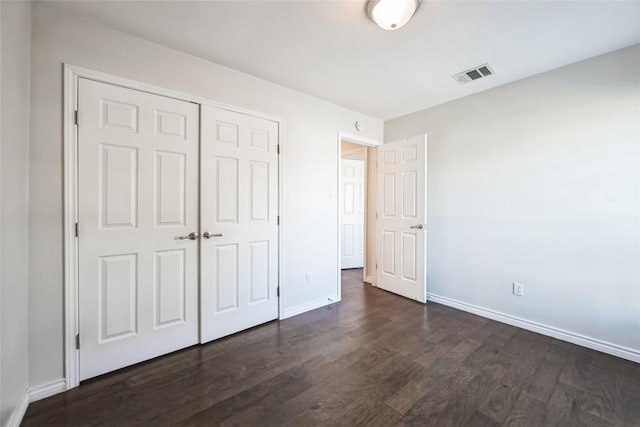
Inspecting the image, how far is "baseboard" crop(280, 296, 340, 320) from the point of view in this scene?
283 cm

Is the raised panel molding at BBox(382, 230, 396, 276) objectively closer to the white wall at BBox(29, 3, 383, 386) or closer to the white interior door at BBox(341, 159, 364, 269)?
the white wall at BBox(29, 3, 383, 386)

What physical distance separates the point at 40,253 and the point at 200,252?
3.14 ft

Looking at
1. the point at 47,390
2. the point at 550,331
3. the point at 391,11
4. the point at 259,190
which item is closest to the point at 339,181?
→ the point at 259,190

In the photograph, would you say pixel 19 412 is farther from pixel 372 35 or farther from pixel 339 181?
pixel 372 35

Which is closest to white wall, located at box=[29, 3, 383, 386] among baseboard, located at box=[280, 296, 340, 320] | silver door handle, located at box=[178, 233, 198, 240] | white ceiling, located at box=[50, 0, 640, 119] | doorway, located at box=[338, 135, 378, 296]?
baseboard, located at box=[280, 296, 340, 320]

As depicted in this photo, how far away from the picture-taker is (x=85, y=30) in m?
1.77

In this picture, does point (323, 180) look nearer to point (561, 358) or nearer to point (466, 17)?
point (466, 17)

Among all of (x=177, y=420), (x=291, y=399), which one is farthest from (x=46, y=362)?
→ (x=291, y=399)

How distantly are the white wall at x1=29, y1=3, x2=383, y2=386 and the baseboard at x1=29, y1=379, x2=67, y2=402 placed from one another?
0.12 feet

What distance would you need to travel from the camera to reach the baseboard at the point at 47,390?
1.59 meters

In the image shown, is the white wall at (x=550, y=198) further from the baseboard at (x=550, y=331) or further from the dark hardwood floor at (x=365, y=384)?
the dark hardwood floor at (x=365, y=384)

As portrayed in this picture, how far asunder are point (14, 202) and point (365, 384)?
234cm

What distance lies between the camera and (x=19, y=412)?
1.44m

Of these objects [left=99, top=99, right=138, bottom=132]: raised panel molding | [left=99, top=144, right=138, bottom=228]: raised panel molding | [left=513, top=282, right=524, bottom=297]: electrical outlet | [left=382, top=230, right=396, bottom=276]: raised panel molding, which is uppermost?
[left=99, top=99, right=138, bottom=132]: raised panel molding
